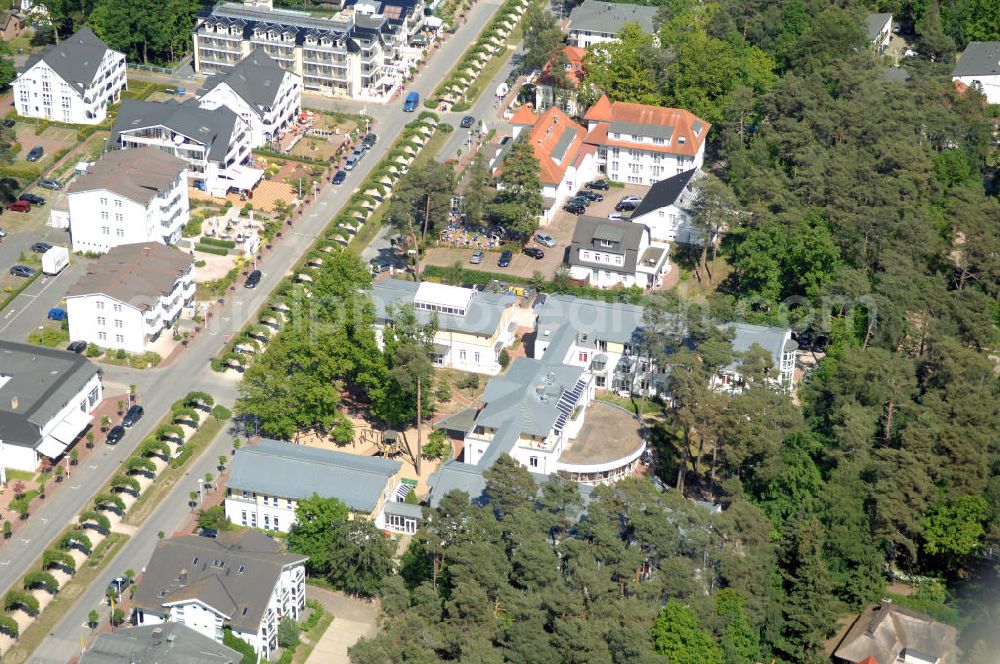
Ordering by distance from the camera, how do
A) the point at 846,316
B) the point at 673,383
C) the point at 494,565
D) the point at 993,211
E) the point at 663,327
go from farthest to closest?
1. the point at 993,211
2. the point at 846,316
3. the point at 663,327
4. the point at 673,383
5. the point at 494,565

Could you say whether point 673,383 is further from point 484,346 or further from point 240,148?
point 240,148

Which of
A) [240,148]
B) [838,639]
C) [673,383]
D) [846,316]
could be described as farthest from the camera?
[240,148]

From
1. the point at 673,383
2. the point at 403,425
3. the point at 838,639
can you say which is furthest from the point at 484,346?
the point at 838,639

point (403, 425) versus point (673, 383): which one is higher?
point (673, 383)

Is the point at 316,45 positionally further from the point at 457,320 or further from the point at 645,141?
the point at 457,320

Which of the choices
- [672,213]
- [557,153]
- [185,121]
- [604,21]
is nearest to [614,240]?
[672,213]

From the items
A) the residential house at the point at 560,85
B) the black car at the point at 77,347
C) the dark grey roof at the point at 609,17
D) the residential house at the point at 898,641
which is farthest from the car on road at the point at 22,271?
the residential house at the point at 898,641
